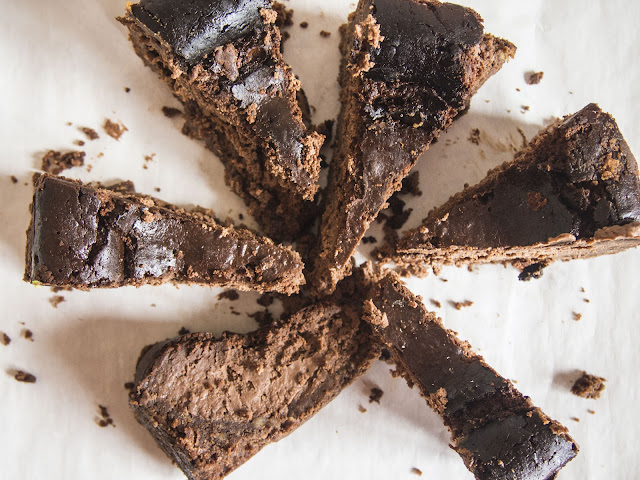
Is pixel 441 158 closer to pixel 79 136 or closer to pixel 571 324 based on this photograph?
pixel 571 324

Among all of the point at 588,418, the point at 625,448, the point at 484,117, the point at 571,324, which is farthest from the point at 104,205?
the point at 625,448

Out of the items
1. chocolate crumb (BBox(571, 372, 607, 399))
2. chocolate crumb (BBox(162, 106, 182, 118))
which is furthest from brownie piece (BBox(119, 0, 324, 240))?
chocolate crumb (BBox(571, 372, 607, 399))

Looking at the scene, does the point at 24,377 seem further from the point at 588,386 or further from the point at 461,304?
the point at 588,386

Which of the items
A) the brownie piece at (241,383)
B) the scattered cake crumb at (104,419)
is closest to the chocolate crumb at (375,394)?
the brownie piece at (241,383)

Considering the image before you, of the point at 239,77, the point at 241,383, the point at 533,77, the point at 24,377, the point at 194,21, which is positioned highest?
the point at 533,77

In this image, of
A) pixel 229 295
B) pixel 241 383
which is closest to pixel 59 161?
pixel 229 295

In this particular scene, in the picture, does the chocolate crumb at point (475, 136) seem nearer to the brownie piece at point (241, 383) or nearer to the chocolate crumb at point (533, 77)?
the chocolate crumb at point (533, 77)
